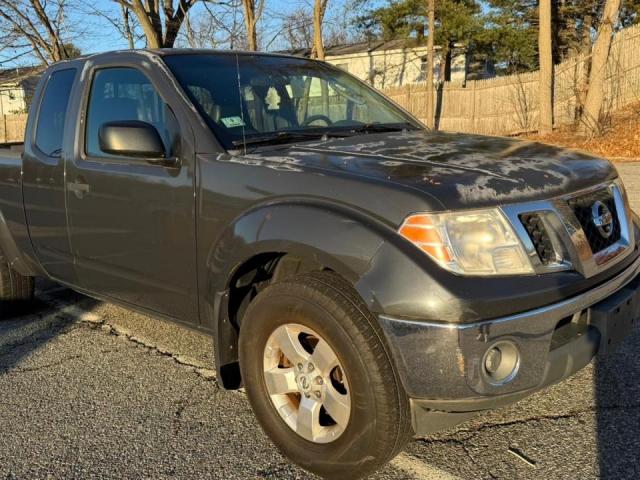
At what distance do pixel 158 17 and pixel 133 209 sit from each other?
1905cm

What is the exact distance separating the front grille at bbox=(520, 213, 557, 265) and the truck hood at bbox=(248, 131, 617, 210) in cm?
8

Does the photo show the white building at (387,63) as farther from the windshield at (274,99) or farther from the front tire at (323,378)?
the front tire at (323,378)

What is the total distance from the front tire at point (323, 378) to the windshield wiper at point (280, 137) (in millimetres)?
870

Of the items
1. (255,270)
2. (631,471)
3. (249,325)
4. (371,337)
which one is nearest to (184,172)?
(255,270)

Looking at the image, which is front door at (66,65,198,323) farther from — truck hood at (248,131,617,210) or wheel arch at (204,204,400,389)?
truck hood at (248,131,617,210)

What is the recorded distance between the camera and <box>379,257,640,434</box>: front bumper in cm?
220

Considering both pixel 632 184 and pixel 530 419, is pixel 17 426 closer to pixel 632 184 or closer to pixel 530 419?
pixel 530 419

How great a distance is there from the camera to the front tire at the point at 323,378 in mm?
2338

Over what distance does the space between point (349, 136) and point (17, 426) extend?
7.59ft

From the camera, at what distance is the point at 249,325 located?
276 cm

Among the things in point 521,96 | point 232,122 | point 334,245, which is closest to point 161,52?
point 232,122

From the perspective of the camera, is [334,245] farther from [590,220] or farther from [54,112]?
[54,112]

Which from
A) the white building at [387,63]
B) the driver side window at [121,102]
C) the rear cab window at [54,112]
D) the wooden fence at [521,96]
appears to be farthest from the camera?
the white building at [387,63]

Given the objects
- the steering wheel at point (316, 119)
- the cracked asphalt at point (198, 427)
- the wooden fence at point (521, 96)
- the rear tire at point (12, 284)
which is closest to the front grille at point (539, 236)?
the cracked asphalt at point (198, 427)
